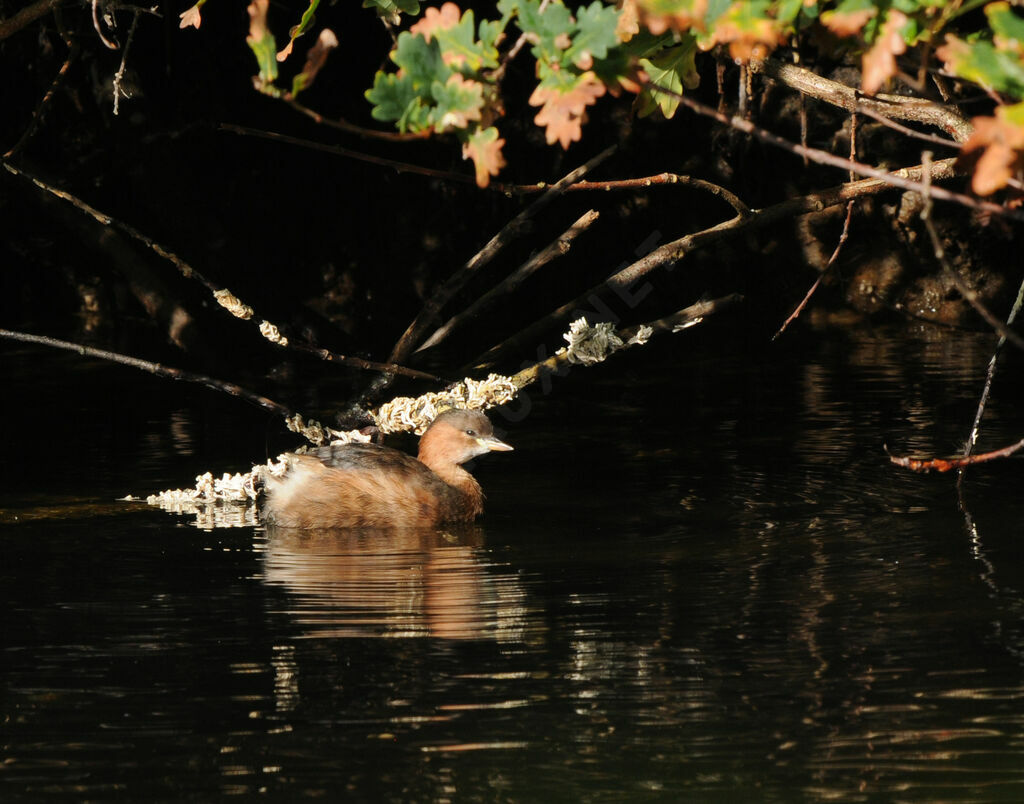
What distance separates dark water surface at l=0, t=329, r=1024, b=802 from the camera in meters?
4.12

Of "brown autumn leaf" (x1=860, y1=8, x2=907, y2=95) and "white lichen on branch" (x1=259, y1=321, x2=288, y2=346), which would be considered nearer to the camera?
"brown autumn leaf" (x1=860, y1=8, x2=907, y2=95)

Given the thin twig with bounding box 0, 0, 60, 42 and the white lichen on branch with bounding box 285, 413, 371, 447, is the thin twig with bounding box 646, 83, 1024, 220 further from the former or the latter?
the white lichen on branch with bounding box 285, 413, 371, 447

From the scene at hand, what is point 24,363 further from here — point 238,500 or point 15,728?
point 15,728

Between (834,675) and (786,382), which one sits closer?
(834,675)

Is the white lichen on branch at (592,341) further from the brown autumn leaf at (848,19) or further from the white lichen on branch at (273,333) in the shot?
the brown autumn leaf at (848,19)

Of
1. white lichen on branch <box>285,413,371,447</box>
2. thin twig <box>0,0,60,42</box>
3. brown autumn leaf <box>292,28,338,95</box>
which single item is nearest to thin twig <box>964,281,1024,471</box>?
brown autumn leaf <box>292,28,338,95</box>

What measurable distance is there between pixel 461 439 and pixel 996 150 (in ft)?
16.6

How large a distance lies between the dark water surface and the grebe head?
26cm

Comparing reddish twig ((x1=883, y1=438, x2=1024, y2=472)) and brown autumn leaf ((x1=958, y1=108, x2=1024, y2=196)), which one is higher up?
brown autumn leaf ((x1=958, y1=108, x2=1024, y2=196))

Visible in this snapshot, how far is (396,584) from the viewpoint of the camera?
614 centimetres

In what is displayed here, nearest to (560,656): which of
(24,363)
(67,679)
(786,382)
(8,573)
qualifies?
(67,679)

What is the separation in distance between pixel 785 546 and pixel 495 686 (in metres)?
2.13

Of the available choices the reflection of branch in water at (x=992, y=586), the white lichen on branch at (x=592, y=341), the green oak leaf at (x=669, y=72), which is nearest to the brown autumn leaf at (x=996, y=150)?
the green oak leaf at (x=669, y=72)

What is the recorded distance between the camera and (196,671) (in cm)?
500
